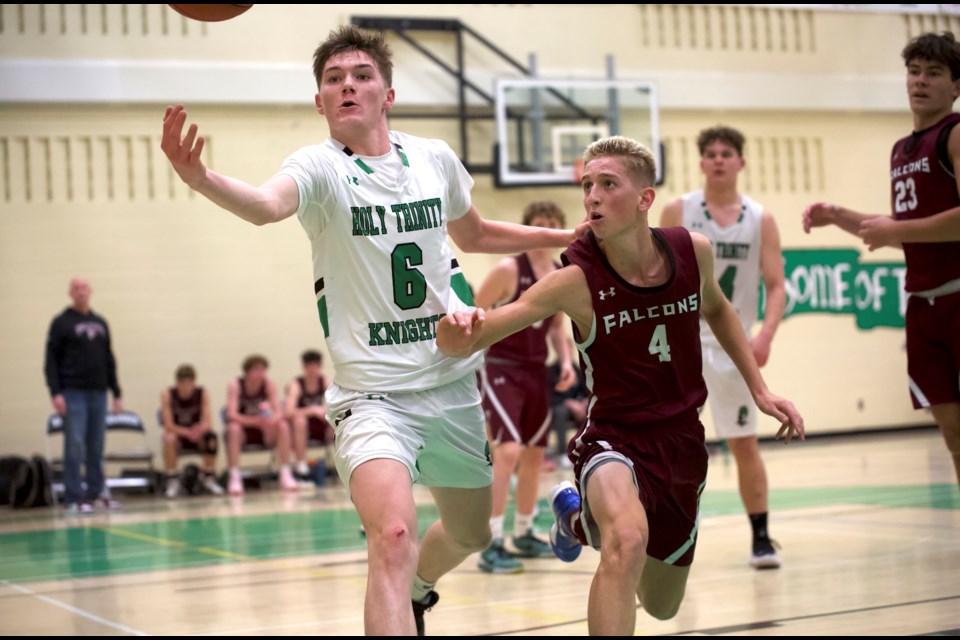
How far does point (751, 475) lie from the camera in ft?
21.9

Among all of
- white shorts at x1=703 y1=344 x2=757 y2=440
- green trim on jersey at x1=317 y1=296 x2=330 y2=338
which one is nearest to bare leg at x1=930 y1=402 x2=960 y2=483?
white shorts at x1=703 y1=344 x2=757 y2=440

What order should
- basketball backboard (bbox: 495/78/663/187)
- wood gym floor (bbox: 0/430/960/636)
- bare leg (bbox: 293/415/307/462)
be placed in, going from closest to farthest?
wood gym floor (bbox: 0/430/960/636) → bare leg (bbox: 293/415/307/462) → basketball backboard (bbox: 495/78/663/187)

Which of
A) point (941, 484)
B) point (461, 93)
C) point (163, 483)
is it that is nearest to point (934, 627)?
point (941, 484)

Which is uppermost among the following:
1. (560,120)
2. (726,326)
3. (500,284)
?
(560,120)

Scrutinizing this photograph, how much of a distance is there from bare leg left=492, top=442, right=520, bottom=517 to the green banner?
37.1ft

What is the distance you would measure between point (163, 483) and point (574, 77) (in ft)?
25.6

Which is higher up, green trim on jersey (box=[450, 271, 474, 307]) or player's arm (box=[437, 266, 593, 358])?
green trim on jersey (box=[450, 271, 474, 307])

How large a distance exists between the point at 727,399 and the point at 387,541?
11.9 feet

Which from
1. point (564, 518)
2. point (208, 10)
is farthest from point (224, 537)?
point (208, 10)

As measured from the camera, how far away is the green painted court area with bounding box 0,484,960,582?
8.08 meters

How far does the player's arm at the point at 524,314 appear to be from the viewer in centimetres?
393

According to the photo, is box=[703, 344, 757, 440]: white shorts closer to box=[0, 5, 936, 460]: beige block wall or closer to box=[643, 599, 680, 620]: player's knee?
A: box=[643, 599, 680, 620]: player's knee

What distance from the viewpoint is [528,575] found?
683 cm

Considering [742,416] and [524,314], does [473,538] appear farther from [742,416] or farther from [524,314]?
[742,416]
